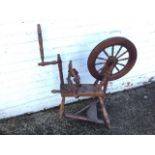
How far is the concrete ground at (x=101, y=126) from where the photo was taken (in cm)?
361

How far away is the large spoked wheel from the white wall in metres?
0.20

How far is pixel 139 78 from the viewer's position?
420cm

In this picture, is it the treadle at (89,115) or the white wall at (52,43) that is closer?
the white wall at (52,43)

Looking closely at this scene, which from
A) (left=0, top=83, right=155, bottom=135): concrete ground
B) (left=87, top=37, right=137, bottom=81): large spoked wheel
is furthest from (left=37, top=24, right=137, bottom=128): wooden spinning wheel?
(left=0, top=83, right=155, bottom=135): concrete ground

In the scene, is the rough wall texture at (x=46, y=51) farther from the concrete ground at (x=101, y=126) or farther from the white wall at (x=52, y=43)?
the concrete ground at (x=101, y=126)

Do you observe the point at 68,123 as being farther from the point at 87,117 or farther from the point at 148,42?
the point at 148,42

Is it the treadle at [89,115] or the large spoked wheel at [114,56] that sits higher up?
the large spoked wheel at [114,56]

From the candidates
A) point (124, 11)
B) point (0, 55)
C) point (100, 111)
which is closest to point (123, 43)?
point (124, 11)

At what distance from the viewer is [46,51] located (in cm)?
330

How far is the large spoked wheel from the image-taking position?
126 inches

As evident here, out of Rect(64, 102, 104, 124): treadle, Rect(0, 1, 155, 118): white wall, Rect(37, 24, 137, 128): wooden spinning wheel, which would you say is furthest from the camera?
Rect(64, 102, 104, 124): treadle

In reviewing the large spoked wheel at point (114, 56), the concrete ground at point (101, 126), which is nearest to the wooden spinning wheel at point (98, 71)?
the large spoked wheel at point (114, 56)

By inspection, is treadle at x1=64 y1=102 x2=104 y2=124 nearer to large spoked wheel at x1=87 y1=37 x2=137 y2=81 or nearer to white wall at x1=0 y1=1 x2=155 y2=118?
white wall at x1=0 y1=1 x2=155 y2=118

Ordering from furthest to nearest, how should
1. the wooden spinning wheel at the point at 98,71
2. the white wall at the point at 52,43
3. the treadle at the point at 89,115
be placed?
the treadle at the point at 89,115
the wooden spinning wheel at the point at 98,71
the white wall at the point at 52,43
